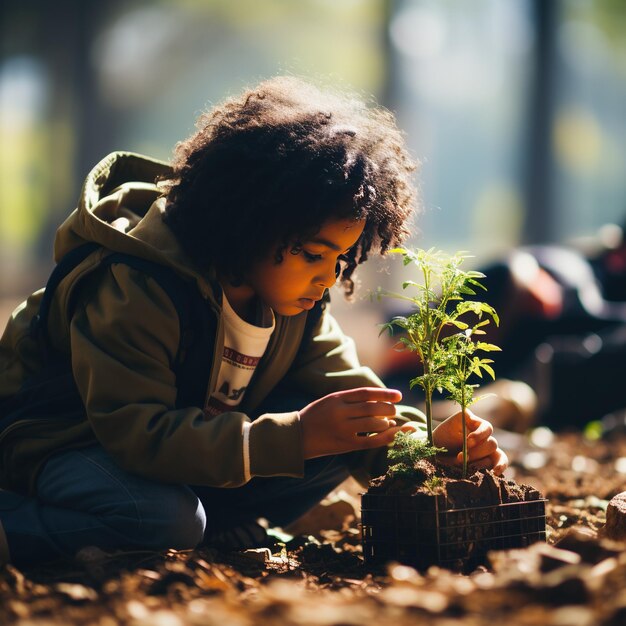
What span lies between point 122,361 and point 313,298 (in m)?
0.49

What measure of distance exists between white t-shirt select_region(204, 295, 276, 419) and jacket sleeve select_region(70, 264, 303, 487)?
253 mm

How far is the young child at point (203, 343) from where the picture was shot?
6.64 ft

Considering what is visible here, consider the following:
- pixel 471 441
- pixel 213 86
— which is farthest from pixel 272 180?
pixel 213 86

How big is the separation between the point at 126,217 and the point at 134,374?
560 millimetres

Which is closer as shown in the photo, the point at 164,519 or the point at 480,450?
the point at 164,519

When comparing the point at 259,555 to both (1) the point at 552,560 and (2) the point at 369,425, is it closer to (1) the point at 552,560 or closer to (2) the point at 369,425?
(2) the point at 369,425

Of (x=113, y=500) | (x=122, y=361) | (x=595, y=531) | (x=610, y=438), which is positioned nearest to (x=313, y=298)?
(x=122, y=361)

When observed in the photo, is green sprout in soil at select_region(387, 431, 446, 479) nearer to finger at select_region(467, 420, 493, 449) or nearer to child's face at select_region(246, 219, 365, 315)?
finger at select_region(467, 420, 493, 449)

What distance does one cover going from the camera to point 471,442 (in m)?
2.18

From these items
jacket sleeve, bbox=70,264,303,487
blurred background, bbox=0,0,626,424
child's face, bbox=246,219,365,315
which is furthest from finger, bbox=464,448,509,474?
blurred background, bbox=0,0,626,424

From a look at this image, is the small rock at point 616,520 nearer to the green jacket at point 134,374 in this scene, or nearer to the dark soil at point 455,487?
the dark soil at point 455,487

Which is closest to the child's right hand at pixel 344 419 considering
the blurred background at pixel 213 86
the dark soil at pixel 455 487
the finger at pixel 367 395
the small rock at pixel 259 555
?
the finger at pixel 367 395

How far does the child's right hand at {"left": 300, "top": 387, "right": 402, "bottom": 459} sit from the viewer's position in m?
2.01

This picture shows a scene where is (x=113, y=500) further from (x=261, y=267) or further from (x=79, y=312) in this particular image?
(x=261, y=267)
